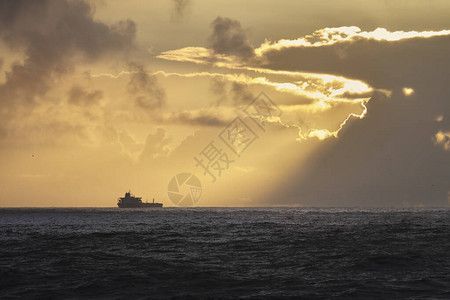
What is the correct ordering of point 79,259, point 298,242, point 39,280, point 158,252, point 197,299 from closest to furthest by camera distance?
1. point 197,299
2. point 39,280
3. point 79,259
4. point 158,252
5. point 298,242

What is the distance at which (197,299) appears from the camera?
25172 mm

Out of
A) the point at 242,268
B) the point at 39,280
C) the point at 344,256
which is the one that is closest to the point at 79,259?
the point at 39,280

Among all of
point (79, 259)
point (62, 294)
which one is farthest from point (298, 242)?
point (62, 294)

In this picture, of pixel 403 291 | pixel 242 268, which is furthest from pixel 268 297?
pixel 242 268

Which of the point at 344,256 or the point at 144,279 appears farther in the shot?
the point at 344,256

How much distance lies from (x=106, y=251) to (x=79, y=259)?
6904 millimetres

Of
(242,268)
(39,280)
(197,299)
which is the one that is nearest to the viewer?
(197,299)

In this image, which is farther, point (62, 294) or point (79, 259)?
point (79, 259)

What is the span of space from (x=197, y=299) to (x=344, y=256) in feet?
64.4

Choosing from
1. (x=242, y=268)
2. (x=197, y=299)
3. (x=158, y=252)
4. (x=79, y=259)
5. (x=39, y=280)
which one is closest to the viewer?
(x=197, y=299)

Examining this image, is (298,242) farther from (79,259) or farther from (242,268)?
(79,259)

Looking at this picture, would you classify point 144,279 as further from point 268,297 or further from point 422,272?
point 422,272

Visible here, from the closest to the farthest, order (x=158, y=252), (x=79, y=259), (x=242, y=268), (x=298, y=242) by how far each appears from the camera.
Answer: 1. (x=242, y=268)
2. (x=79, y=259)
3. (x=158, y=252)
4. (x=298, y=242)

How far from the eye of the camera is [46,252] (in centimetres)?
4628
